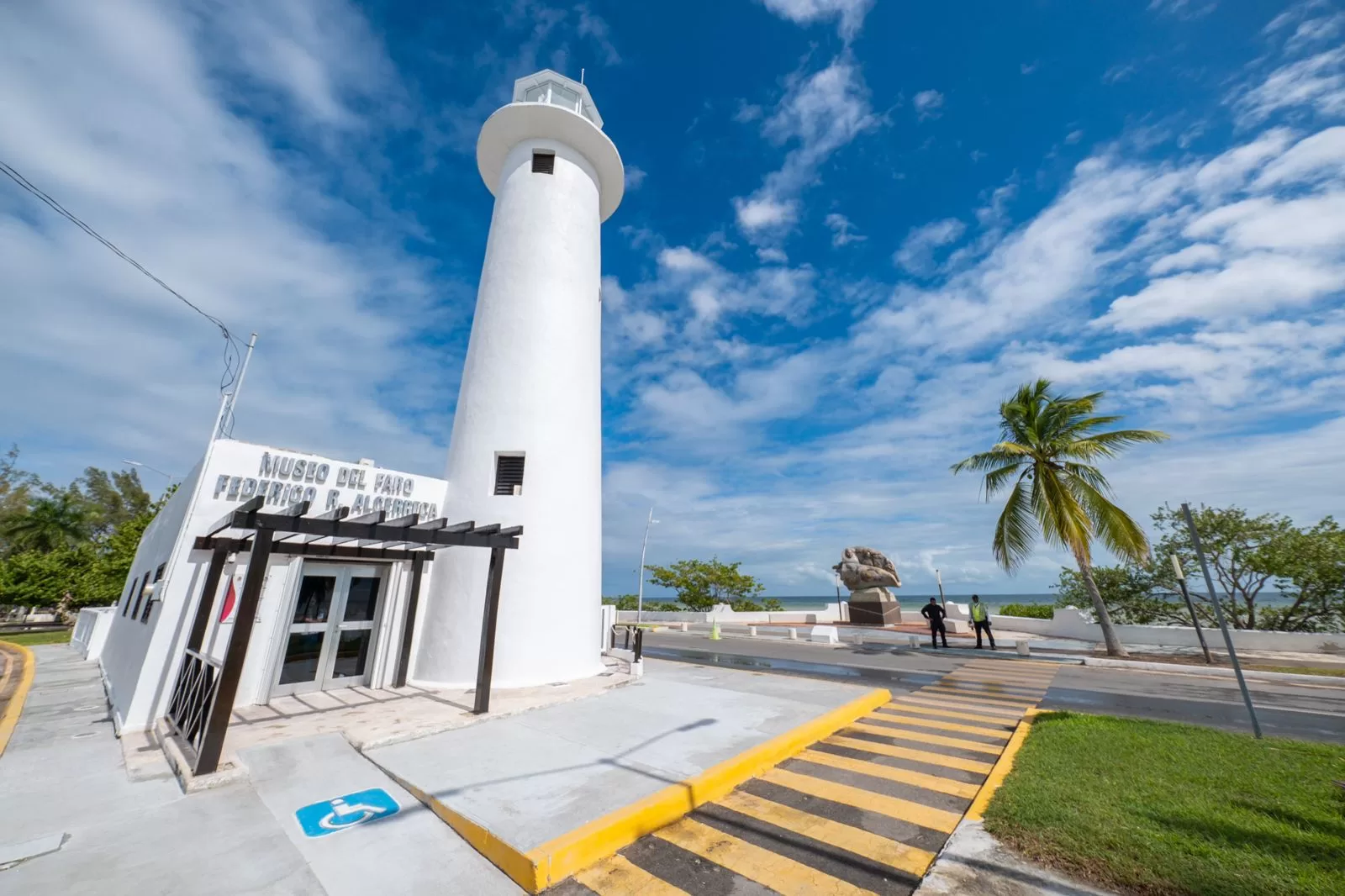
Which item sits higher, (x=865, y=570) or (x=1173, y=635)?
(x=865, y=570)

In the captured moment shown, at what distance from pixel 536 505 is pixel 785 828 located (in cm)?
771

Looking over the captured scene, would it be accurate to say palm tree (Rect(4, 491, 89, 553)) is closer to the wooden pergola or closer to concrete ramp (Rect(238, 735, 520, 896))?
the wooden pergola

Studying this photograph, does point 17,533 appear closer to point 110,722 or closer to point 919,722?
point 110,722

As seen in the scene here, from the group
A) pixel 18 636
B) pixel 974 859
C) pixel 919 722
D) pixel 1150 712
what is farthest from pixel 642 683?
pixel 18 636

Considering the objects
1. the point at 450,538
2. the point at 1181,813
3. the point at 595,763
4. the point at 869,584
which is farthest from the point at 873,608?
the point at 450,538

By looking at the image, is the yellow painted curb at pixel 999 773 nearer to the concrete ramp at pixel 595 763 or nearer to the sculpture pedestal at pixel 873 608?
the concrete ramp at pixel 595 763

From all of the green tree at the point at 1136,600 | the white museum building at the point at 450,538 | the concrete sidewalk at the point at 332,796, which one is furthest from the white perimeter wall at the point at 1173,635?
the white museum building at the point at 450,538

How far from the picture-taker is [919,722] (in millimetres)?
8266

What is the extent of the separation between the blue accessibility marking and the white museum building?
5.90ft

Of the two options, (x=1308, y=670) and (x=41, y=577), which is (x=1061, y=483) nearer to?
(x=1308, y=670)

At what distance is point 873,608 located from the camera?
95.4 ft

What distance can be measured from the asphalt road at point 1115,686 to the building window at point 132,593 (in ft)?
43.6

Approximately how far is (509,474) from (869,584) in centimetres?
2551

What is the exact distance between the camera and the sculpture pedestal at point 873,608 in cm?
2883
